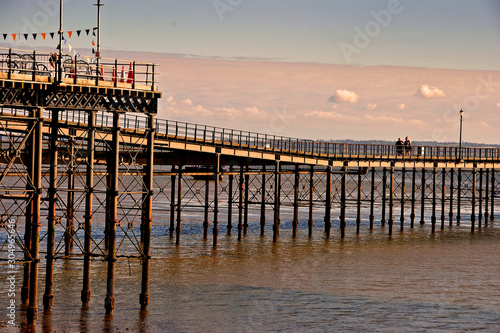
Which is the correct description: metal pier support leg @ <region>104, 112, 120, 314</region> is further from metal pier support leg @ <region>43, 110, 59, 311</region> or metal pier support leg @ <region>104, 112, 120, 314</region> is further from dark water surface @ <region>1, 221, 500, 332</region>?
metal pier support leg @ <region>43, 110, 59, 311</region>

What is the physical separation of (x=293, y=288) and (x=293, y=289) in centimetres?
22

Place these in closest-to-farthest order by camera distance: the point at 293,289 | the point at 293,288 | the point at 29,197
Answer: the point at 29,197, the point at 293,289, the point at 293,288

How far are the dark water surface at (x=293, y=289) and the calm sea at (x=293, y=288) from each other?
0.15 ft

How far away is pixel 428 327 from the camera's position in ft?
89.9

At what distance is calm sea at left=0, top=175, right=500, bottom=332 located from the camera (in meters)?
27.2

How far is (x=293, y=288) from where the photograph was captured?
33469 millimetres

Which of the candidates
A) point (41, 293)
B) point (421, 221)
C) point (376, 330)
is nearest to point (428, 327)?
point (376, 330)

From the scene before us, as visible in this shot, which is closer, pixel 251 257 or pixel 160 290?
pixel 160 290

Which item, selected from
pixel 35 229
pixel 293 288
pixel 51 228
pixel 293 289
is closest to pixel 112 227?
pixel 51 228

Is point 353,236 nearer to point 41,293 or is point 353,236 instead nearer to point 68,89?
point 41,293

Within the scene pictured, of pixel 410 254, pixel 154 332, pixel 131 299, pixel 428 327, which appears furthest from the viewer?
pixel 410 254

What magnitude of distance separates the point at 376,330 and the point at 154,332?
7.42 m

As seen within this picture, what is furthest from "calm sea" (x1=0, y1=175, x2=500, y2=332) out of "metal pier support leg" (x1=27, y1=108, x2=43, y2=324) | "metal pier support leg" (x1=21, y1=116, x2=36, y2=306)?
"metal pier support leg" (x1=21, y1=116, x2=36, y2=306)

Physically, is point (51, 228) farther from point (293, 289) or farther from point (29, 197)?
point (293, 289)
